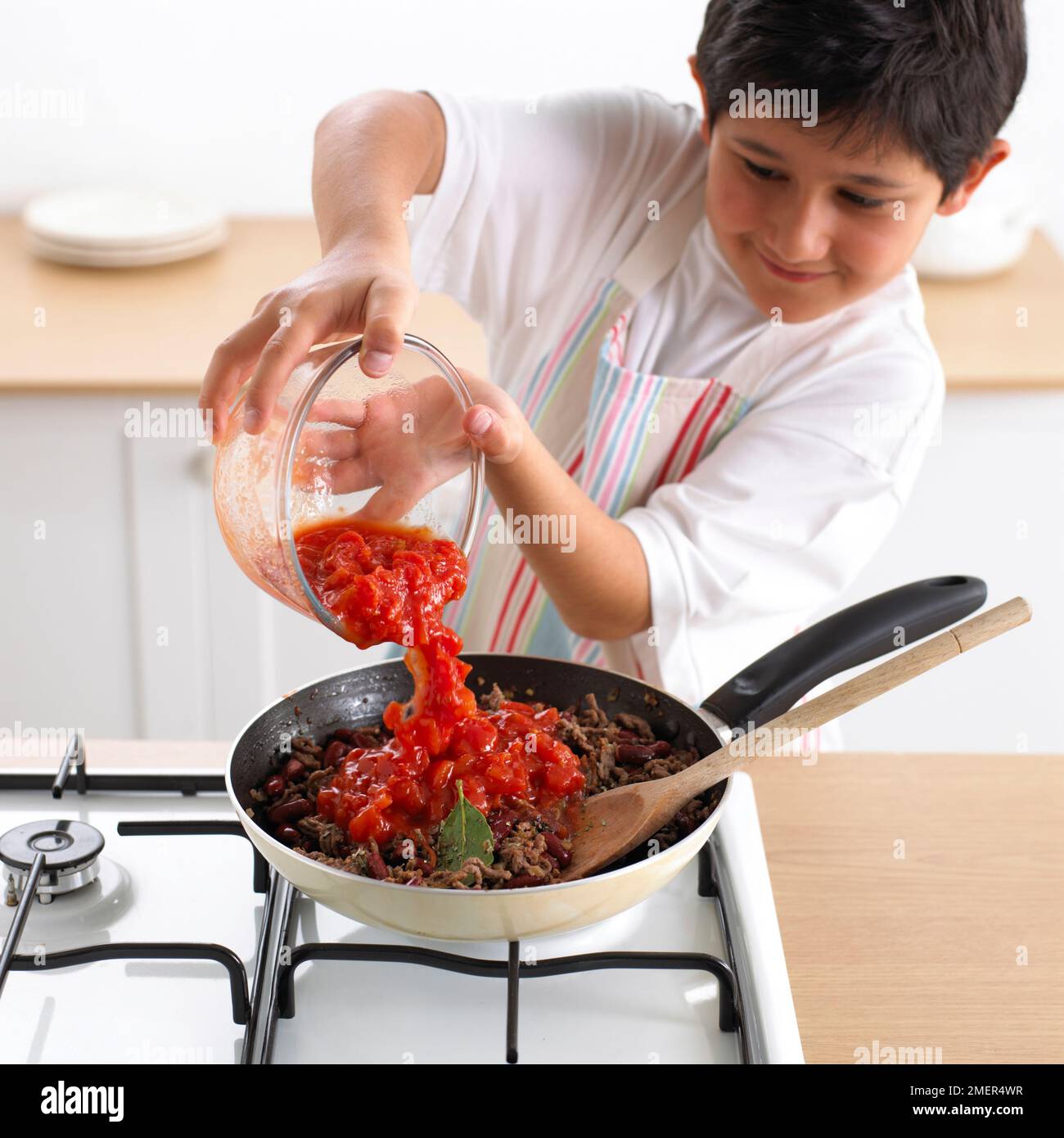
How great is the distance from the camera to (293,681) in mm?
2094

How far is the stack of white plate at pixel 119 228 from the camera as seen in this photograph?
2184 mm

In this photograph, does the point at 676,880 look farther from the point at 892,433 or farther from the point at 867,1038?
the point at 892,433

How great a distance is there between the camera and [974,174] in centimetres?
117

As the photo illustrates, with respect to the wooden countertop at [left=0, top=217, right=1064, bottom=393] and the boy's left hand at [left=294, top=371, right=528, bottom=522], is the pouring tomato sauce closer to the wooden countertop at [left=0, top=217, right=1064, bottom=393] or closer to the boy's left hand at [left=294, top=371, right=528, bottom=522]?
the boy's left hand at [left=294, top=371, right=528, bottom=522]

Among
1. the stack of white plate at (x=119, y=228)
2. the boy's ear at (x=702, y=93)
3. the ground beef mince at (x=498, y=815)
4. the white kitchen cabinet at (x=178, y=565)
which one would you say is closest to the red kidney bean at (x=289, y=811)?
the ground beef mince at (x=498, y=815)

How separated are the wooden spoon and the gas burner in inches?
12.9

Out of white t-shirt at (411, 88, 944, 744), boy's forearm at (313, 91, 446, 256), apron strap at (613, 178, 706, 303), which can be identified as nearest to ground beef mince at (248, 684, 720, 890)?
white t-shirt at (411, 88, 944, 744)

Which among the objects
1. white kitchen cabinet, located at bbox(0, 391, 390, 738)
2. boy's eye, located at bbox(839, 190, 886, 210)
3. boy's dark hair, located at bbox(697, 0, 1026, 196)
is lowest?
white kitchen cabinet, located at bbox(0, 391, 390, 738)

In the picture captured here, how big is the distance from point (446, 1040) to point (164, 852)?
0.94ft

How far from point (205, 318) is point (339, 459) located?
4.08 feet

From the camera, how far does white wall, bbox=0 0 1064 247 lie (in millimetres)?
2262

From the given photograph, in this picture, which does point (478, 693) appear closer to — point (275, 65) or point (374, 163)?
point (374, 163)

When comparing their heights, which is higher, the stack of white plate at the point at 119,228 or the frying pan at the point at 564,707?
the frying pan at the point at 564,707

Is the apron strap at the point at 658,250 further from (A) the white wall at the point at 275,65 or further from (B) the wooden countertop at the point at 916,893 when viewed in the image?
(A) the white wall at the point at 275,65
